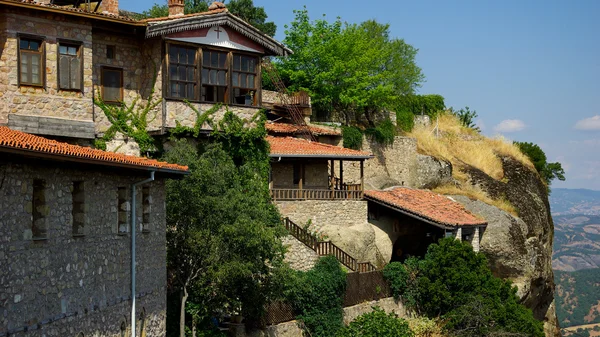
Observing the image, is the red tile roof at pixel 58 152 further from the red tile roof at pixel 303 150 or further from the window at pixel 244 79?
the red tile roof at pixel 303 150

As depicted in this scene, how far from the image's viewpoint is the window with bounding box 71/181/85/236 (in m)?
19.9

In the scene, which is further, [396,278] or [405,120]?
[405,120]

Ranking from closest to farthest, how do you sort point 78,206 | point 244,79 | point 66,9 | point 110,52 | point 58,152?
point 58,152 < point 78,206 < point 66,9 < point 110,52 < point 244,79

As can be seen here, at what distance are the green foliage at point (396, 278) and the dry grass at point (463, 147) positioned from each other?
44.4 ft

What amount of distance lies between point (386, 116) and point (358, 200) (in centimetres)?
1463

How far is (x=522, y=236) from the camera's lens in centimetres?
4588

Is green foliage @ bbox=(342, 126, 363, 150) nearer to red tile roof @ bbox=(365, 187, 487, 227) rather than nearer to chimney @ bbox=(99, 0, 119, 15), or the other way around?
red tile roof @ bbox=(365, 187, 487, 227)

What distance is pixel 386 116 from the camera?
54.5 metres

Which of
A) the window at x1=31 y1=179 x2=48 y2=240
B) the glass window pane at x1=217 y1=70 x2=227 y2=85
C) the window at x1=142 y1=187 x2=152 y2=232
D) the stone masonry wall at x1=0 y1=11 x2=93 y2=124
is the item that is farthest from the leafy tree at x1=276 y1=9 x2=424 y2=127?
the window at x1=31 y1=179 x2=48 y2=240

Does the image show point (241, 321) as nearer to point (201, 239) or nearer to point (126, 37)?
point (201, 239)

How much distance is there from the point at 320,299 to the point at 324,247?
3.47 m

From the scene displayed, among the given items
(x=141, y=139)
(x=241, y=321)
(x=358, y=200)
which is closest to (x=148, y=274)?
(x=241, y=321)

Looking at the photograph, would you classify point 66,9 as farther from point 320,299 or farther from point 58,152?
point 320,299

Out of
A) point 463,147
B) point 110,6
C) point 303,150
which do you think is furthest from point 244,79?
point 463,147
